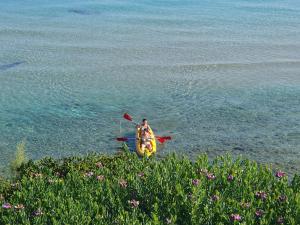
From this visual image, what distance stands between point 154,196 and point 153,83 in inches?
669

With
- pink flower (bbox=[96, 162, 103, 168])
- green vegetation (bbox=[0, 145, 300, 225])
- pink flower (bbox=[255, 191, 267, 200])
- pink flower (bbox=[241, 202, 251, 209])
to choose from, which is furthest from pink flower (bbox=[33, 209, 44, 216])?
pink flower (bbox=[255, 191, 267, 200])

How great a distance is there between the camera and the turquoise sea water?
20.9 m

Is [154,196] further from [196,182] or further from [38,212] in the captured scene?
[38,212]

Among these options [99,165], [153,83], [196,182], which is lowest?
[153,83]

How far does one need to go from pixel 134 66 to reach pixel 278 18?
25.9 m

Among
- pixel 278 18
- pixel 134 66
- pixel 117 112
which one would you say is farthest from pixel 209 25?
pixel 117 112

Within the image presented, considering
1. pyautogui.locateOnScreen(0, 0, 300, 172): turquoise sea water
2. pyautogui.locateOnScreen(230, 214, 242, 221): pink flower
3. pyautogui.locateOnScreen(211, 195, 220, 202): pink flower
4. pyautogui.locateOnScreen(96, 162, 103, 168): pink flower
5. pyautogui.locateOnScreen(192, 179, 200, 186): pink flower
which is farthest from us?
pyautogui.locateOnScreen(0, 0, 300, 172): turquoise sea water

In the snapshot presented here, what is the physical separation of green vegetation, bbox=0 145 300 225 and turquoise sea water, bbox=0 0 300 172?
20.3ft

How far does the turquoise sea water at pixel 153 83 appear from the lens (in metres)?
20.9

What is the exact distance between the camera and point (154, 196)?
1183 centimetres

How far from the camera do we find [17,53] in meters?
34.1

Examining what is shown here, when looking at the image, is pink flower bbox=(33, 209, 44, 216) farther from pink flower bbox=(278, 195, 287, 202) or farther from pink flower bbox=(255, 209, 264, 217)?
pink flower bbox=(278, 195, 287, 202)

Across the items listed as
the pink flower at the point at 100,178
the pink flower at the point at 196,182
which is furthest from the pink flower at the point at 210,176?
the pink flower at the point at 100,178

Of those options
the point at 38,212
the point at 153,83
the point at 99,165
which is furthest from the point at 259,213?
the point at 153,83
